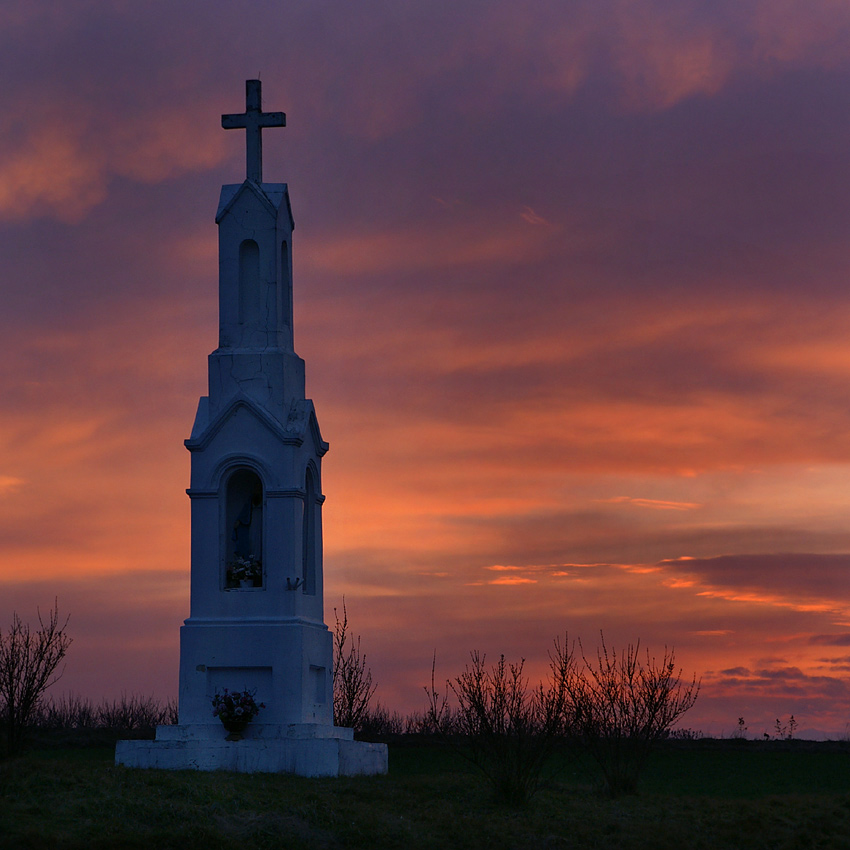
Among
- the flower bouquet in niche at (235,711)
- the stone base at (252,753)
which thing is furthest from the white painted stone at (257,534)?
the flower bouquet in niche at (235,711)

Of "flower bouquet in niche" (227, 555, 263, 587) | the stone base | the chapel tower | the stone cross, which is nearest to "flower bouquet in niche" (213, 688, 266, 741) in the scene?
the stone base

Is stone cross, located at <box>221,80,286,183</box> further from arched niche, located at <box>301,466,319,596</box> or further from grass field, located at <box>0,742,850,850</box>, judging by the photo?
grass field, located at <box>0,742,850,850</box>

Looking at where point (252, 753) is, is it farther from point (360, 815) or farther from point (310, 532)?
point (310, 532)

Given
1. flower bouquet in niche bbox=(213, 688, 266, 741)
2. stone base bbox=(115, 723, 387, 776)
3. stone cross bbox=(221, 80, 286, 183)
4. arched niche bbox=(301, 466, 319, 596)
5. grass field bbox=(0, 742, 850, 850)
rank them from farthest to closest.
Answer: stone cross bbox=(221, 80, 286, 183) → arched niche bbox=(301, 466, 319, 596) → flower bouquet in niche bbox=(213, 688, 266, 741) → stone base bbox=(115, 723, 387, 776) → grass field bbox=(0, 742, 850, 850)

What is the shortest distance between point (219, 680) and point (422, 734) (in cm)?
1161

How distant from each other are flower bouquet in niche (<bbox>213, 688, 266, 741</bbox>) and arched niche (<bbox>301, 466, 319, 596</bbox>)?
10.1 feet

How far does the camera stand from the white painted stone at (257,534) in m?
23.5

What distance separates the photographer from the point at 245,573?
2514 cm

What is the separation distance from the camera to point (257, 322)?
26000 millimetres

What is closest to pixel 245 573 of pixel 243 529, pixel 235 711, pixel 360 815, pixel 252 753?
pixel 243 529

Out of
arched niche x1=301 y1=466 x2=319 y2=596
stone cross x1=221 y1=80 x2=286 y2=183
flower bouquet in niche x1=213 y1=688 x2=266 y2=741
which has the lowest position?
flower bouquet in niche x1=213 y1=688 x2=266 y2=741

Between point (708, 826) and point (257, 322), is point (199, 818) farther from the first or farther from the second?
point (257, 322)

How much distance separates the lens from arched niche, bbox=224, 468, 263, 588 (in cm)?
2519

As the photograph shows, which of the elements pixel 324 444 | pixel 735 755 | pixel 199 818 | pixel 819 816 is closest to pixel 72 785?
pixel 199 818
